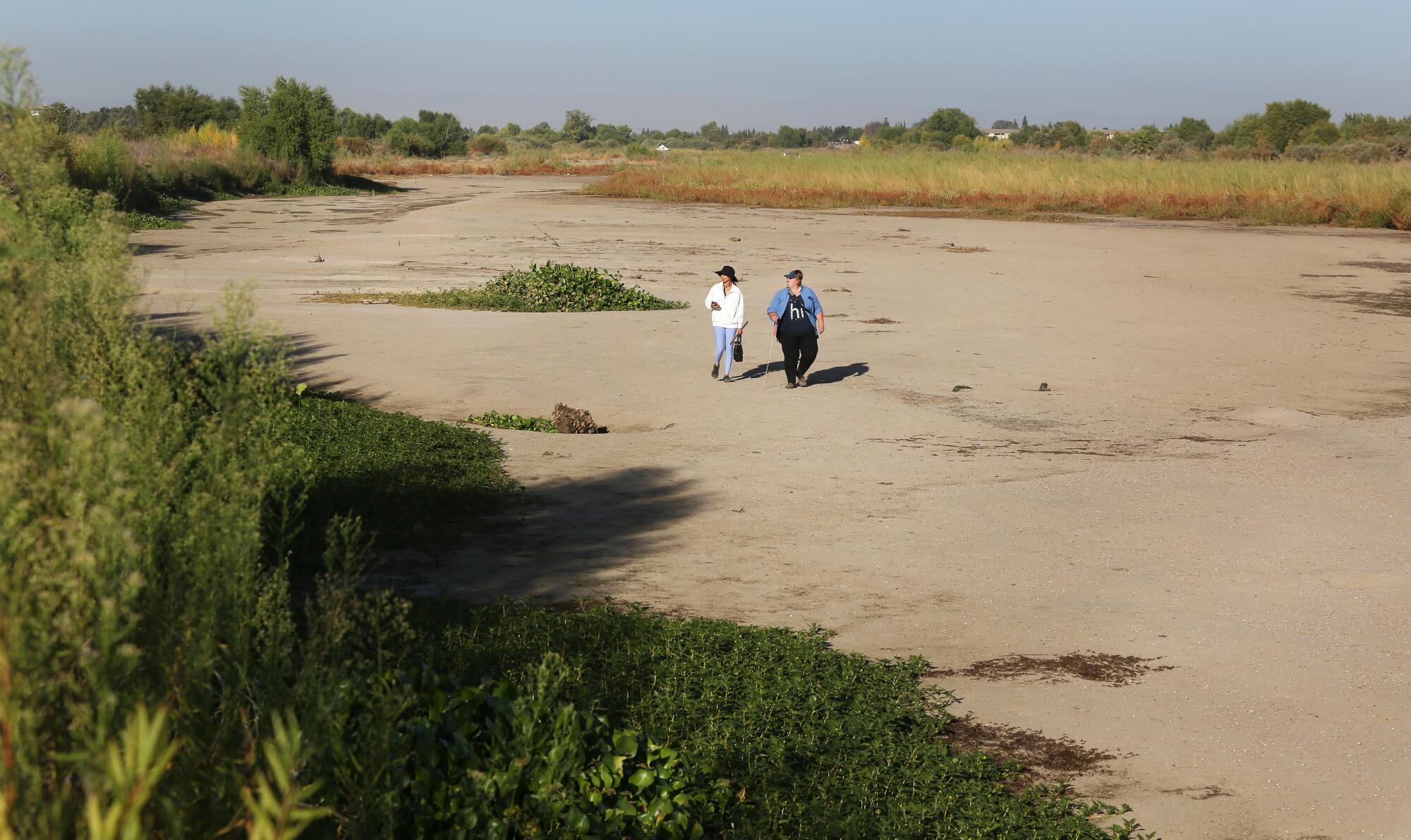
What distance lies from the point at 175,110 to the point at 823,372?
77377 millimetres

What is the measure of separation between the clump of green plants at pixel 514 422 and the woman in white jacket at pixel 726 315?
8.71 feet

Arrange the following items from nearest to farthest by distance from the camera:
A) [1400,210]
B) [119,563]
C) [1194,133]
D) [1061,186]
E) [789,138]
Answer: [119,563], [1400,210], [1061,186], [1194,133], [789,138]

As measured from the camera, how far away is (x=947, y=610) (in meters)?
6.96

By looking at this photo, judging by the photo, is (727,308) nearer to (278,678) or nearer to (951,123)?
(278,678)

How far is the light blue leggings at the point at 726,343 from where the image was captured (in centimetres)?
1347

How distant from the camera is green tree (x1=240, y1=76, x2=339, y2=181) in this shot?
54188 millimetres

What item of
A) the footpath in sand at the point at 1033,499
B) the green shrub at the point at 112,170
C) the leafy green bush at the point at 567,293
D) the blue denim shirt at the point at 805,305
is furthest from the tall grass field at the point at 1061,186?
the blue denim shirt at the point at 805,305

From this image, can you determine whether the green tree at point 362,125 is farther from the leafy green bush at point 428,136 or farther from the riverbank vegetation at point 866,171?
the riverbank vegetation at point 866,171

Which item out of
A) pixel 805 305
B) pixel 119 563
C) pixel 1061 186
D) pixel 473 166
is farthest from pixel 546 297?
pixel 473 166

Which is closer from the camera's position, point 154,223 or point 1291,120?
point 154,223

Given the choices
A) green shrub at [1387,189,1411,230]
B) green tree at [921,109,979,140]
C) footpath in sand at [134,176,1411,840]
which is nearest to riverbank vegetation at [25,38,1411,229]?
green shrub at [1387,189,1411,230]

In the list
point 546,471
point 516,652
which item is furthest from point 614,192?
point 516,652

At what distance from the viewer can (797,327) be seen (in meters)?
13.2

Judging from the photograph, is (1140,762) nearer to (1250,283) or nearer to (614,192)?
(1250,283)
